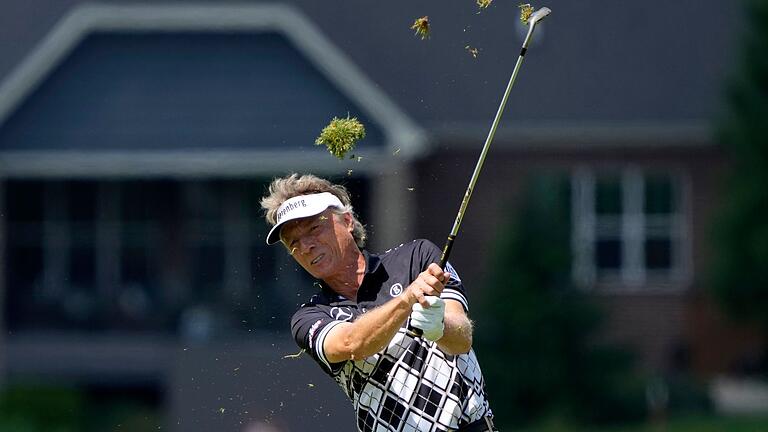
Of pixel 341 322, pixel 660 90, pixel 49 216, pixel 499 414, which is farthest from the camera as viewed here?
pixel 660 90

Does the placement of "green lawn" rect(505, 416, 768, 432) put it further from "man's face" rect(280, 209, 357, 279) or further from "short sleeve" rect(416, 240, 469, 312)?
"man's face" rect(280, 209, 357, 279)

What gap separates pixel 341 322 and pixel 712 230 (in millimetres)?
16330

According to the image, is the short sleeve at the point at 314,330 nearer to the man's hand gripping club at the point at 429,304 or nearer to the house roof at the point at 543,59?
the man's hand gripping club at the point at 429,304

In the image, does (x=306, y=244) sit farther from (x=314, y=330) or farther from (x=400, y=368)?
(x=400, y=368)

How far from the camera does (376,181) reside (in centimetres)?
2278

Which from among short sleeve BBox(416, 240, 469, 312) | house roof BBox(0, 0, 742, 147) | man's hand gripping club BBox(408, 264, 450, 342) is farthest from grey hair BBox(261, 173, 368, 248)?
house roof BBox(0, 0, 742, 147)

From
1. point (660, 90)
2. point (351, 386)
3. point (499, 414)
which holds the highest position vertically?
point (660, 90)

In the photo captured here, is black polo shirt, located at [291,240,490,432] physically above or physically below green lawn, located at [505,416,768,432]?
above

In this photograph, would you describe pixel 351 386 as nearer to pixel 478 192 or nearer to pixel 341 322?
pixel 341 322

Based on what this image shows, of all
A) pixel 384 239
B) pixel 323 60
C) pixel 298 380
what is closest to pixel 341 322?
pixel 298 380

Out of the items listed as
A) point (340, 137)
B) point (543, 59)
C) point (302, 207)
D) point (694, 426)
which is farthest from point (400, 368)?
point (543, 59)

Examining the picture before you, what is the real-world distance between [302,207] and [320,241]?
13 centimetres

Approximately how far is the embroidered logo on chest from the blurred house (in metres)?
14.3

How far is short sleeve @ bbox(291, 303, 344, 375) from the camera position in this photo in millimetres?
6625
